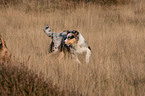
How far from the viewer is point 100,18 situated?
29.7 feet

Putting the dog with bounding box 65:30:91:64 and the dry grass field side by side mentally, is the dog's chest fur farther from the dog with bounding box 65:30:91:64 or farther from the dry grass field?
the dry grass field

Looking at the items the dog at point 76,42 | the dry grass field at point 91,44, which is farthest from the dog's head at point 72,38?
the dry grass field at point 91,44

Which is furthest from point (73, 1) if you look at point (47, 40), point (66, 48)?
A: point (66, 48)

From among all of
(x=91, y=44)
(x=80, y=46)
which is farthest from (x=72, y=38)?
(x=91, y=44)

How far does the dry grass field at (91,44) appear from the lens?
3.57 meters

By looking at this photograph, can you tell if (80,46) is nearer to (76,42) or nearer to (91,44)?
(76,42)

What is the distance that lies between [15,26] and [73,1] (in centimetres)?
425

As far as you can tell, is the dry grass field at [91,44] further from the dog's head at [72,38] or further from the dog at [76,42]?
the dog's head at [72,38]

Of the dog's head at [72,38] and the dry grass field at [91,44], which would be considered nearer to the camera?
the dry grass field at [91,44]

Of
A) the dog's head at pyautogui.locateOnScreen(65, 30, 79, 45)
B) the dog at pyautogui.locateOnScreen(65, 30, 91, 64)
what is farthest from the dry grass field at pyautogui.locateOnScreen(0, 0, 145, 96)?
the dog's head at pyautogui.locateOnScreen(65, 30, 79, 45)

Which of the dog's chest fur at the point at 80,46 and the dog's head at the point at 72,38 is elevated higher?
the dog's head at the point at 72,38

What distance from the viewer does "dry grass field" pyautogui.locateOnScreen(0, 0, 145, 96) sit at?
3568 mm

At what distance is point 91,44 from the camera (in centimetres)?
592

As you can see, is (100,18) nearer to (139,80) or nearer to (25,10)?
(25,10)
